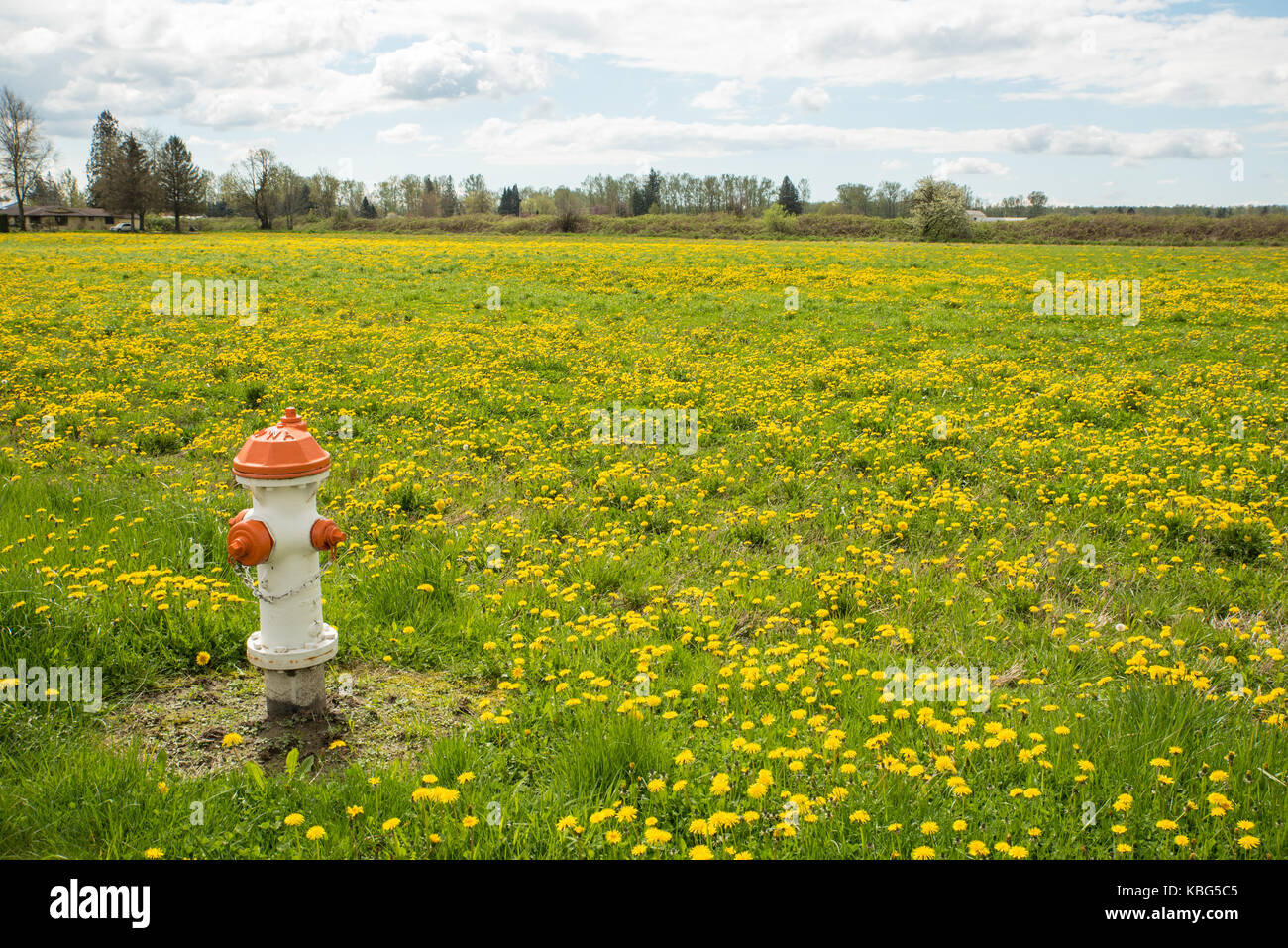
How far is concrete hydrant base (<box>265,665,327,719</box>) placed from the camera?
404 centimetres

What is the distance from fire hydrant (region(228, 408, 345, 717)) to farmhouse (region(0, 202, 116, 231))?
12328 cm

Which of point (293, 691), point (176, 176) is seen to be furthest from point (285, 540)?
point (176, 176)

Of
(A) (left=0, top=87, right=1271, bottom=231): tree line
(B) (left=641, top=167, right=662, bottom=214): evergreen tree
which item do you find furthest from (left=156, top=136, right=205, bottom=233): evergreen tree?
(B) (left=641, top=167, right=662, bottom=214): evergreen tree

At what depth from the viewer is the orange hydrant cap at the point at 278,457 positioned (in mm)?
3580


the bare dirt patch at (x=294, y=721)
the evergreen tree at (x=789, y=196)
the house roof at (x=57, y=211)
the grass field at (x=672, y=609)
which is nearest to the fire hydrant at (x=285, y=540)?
the bare dirt patch at (x=294, y=721)

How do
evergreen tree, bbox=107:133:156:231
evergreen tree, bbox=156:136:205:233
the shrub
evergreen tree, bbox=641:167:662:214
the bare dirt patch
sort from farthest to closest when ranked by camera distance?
1. evergreen tree, bbox=641:167:662:214
2. evergreen tree, bbox=156:136:205:233
3. evergreen tree, bbox=107:133:156:231
4. the shrub
5. the bare dirt patch

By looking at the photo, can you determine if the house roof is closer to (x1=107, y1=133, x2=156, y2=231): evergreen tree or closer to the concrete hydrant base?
(x1=107, y1=133, x2=156, y2=231): evergreen tree

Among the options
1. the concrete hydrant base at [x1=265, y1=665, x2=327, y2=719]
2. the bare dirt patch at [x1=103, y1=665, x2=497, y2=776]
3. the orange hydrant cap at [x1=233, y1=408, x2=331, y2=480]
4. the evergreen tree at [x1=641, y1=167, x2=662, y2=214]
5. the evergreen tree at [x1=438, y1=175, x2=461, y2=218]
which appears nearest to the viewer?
the orange hydrant cap at [x1=233, y1=408, x2=331, y2=480]

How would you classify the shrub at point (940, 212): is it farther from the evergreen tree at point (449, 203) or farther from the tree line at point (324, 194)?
the evergreen tree at point (449, 203)

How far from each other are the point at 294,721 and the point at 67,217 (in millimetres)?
132309

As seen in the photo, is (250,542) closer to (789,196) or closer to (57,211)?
(789,196)

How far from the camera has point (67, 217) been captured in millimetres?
107125

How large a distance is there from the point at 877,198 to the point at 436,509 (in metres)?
118

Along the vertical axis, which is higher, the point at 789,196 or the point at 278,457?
the point at 789,196
